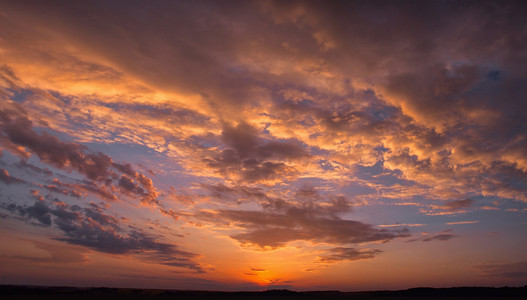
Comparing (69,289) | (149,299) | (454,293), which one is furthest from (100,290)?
(454,293)

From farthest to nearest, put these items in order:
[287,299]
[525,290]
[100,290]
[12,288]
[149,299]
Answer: [287,299] < [100,290] < [525,290] < [12,288] < [149,299]

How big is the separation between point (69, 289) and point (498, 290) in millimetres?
270212

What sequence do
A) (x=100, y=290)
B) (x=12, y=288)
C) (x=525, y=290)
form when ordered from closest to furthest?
1. (x=12, y=288)
2. (x=525, y=290)
3. (x=100, y=290)

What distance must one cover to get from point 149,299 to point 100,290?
64.4 m

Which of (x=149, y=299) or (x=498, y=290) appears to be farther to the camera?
(x=498, y=290)

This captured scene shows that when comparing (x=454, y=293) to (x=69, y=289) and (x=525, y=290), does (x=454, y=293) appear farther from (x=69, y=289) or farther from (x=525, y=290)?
(x=69, y=289)

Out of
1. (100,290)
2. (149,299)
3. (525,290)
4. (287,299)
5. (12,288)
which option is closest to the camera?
(149,299)

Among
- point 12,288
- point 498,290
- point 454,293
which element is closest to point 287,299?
point 454,293

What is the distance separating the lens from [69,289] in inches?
7343

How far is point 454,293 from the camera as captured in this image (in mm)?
199875

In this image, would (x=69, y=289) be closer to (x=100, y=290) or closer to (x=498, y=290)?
(x=100, y=290)

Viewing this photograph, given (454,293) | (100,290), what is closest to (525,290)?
(454,293)

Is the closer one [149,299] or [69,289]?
[149,299]

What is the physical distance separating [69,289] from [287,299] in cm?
13963
